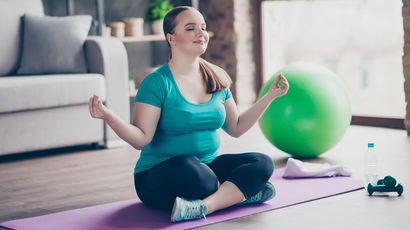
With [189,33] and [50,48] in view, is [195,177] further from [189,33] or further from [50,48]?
[50,48]

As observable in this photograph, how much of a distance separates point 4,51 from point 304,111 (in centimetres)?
197

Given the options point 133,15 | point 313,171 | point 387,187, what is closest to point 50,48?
point 133,15

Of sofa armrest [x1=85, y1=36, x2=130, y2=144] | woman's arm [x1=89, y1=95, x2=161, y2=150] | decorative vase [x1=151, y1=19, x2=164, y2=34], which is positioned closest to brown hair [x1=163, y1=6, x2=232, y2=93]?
woman's arm [x1=89, y1=95, x2=161, y2=150]

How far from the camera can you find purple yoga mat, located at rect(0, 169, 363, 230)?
2.25m

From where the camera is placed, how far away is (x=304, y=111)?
3203 mm

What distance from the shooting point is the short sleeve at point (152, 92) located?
2.31 m

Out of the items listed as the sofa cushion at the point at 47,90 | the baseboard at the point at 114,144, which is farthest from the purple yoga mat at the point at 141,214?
the baseboard at the point at 114,144

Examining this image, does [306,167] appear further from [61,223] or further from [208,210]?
[61,223]

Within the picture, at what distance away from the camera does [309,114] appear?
126 inches

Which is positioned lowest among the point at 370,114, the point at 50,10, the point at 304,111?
the point at 370,114

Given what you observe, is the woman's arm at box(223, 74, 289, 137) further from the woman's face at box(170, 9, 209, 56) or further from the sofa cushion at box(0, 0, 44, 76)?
the sofa cushion at box(0, 0, 44, 76)

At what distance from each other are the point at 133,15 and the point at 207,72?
3.18m

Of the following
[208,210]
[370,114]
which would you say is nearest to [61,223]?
[208,210]

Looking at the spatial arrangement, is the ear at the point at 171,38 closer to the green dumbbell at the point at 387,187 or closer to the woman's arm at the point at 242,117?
the woman's arm at the point at 242,117
